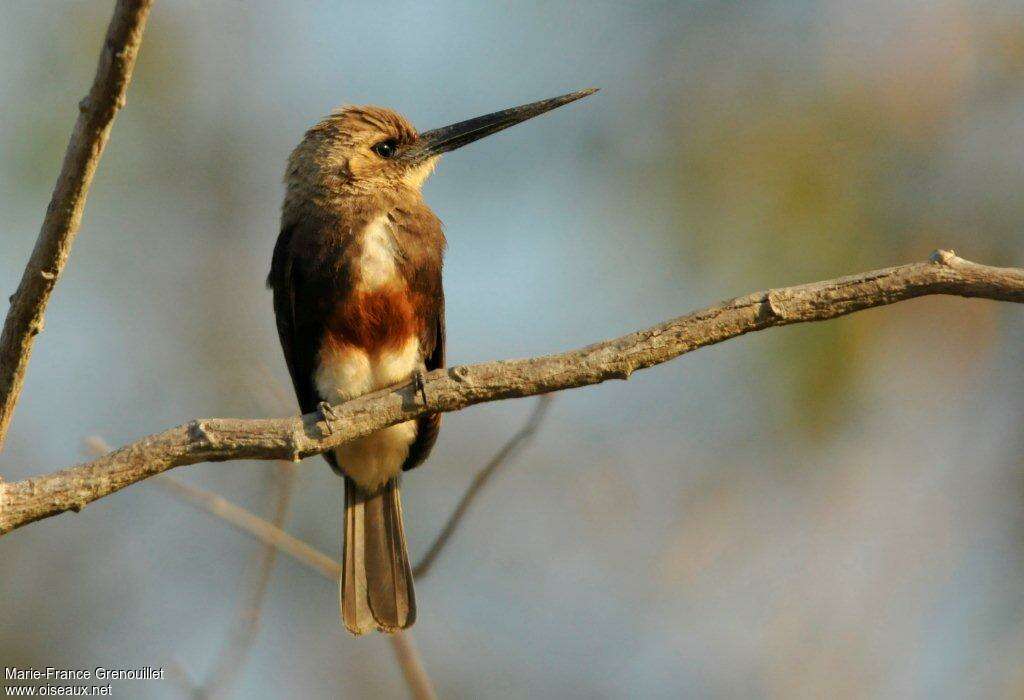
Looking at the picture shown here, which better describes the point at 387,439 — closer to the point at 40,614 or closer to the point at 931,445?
the point at 40,614

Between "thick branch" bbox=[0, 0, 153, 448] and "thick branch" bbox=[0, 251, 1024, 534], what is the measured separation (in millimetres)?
211

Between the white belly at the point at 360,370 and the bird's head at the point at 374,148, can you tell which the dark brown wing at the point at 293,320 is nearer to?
the white belly at the point at 360,370

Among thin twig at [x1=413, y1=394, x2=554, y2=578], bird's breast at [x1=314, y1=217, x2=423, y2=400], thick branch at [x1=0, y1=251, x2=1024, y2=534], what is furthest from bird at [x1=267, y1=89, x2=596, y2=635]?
thick branch at [x1=0, y1=251, x2=1024, y2=534]

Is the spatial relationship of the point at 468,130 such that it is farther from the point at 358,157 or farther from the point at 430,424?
the point at 430,424

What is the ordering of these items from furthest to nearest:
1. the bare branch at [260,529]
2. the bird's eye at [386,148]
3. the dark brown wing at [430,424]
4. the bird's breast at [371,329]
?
the bird's eye at [386,148]
the dark brown wing at [430,424]
the bird's breast at [371,329]
the bare branch at [260,529]

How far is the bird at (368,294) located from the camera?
407 cm

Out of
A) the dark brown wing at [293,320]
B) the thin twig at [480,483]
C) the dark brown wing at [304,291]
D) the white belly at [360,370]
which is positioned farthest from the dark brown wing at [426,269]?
the thin twig at [480,483]

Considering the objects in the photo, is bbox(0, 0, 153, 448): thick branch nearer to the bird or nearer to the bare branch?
the bare branch

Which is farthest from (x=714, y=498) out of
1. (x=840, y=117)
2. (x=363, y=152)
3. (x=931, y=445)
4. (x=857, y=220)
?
(x=363, y=152)

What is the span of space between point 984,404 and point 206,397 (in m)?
4.84

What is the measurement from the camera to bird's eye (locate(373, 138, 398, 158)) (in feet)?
15.5

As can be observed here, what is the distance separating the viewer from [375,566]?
4.43 metres

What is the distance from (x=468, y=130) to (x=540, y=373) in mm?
2333

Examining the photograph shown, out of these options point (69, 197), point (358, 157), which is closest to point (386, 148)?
point (358, 157)
